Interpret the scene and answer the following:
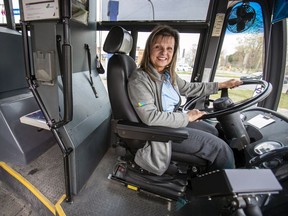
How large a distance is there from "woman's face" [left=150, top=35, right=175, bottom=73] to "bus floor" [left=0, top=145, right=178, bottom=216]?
1077mm

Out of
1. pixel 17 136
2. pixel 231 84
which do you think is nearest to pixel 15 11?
pixel 17 136

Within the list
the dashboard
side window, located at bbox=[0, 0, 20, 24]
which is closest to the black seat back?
the dashboard

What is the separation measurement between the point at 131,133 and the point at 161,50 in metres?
0.64

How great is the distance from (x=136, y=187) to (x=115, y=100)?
2.37 feet

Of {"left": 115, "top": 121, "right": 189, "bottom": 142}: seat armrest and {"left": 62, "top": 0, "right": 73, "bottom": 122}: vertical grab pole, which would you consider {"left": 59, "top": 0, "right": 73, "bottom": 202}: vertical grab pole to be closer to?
{"left": 62, "top": 0, "right": 73, "bottom": 122}: vertical grab pole

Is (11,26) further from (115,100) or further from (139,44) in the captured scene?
(115,100)

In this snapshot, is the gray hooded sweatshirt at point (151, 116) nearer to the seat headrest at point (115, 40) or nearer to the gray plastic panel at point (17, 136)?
the seat headrest at point (115, 40)

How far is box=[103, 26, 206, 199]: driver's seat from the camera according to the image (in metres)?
1.01

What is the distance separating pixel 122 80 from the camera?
1.14 m

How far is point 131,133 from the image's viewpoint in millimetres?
1031

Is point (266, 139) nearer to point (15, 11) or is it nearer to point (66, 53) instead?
point (66, 53)

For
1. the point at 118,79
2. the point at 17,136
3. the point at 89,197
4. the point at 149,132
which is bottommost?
the point at 89,197

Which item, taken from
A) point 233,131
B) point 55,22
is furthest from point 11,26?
point 233,131

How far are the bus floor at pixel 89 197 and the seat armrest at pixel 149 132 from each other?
63cm
